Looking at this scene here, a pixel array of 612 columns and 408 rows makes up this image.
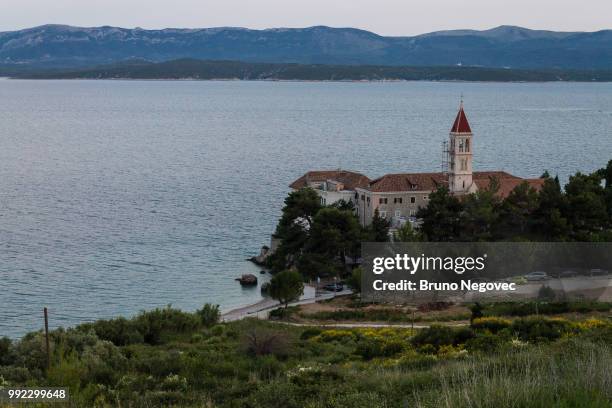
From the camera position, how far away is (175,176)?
80438 millimetres

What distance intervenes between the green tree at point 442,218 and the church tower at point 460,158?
5.34 meters

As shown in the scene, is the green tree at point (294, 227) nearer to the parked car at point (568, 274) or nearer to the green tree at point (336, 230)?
the green tree at point (336, 230)

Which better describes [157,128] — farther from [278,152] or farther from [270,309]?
[270,309]

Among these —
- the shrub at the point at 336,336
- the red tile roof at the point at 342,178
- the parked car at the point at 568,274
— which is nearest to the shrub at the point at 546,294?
the parked car at the point at 568,274

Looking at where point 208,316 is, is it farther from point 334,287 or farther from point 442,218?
point 442,218

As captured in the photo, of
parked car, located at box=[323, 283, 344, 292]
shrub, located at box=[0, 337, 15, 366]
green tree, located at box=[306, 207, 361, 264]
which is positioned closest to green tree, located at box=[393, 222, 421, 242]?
green tree, located at box=[306, 207, 361, 264]

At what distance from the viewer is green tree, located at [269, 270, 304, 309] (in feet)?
111

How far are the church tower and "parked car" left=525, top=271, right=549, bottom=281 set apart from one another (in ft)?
41.3

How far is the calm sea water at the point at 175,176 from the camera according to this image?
4103 cm

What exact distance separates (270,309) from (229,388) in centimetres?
→ 1966

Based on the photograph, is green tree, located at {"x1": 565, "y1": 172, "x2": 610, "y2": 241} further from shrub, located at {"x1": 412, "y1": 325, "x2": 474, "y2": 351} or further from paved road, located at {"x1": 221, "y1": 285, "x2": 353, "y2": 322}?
shrub, located at {"x1": 412, "y1": 325, "x2": 474, "y2": 351}

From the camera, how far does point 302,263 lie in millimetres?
39625

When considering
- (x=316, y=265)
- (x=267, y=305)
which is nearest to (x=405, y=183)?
(x=316, y=265)

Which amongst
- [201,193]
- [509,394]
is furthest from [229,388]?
[201,193]
